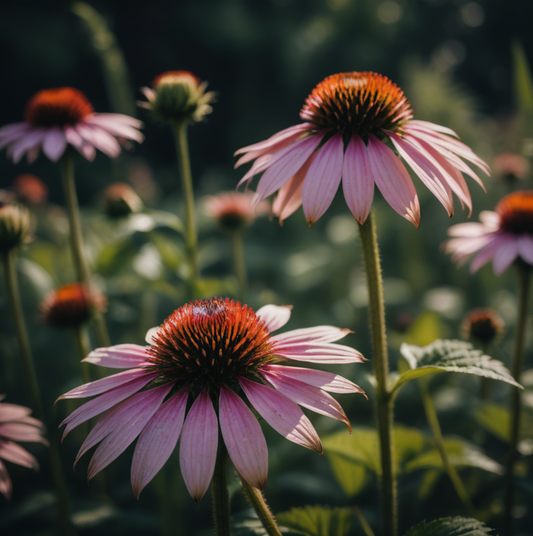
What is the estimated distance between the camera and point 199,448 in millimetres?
623

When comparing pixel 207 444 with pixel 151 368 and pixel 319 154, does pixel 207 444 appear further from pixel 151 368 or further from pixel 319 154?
pixel 319 154

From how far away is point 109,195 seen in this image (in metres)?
1.73

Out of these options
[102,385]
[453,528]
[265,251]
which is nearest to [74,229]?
[102,385]

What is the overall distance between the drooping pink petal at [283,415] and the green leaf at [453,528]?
13.1 inches

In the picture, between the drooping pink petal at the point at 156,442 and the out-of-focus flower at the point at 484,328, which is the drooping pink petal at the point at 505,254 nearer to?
the out-of-focus flower at the point at 484,328

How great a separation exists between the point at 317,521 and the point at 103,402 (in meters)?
0.49

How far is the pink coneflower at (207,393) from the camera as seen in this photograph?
2.06 feet

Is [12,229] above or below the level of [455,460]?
above

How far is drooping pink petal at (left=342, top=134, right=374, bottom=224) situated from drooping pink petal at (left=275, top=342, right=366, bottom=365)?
0.74 feet

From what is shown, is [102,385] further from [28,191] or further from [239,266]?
[28,191]

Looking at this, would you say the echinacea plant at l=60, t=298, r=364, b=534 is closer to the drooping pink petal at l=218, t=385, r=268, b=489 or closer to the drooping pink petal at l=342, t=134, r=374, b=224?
the drooping pink petal at l=218, t=385, r=268, b=489

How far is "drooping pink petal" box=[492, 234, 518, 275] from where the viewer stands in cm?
111

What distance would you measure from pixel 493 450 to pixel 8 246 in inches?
66.5

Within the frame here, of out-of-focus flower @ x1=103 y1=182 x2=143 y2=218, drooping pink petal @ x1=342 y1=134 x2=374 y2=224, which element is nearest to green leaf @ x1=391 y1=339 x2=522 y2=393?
drooping pink petal @ x1=342 y1=134 x2=374 y2=224
